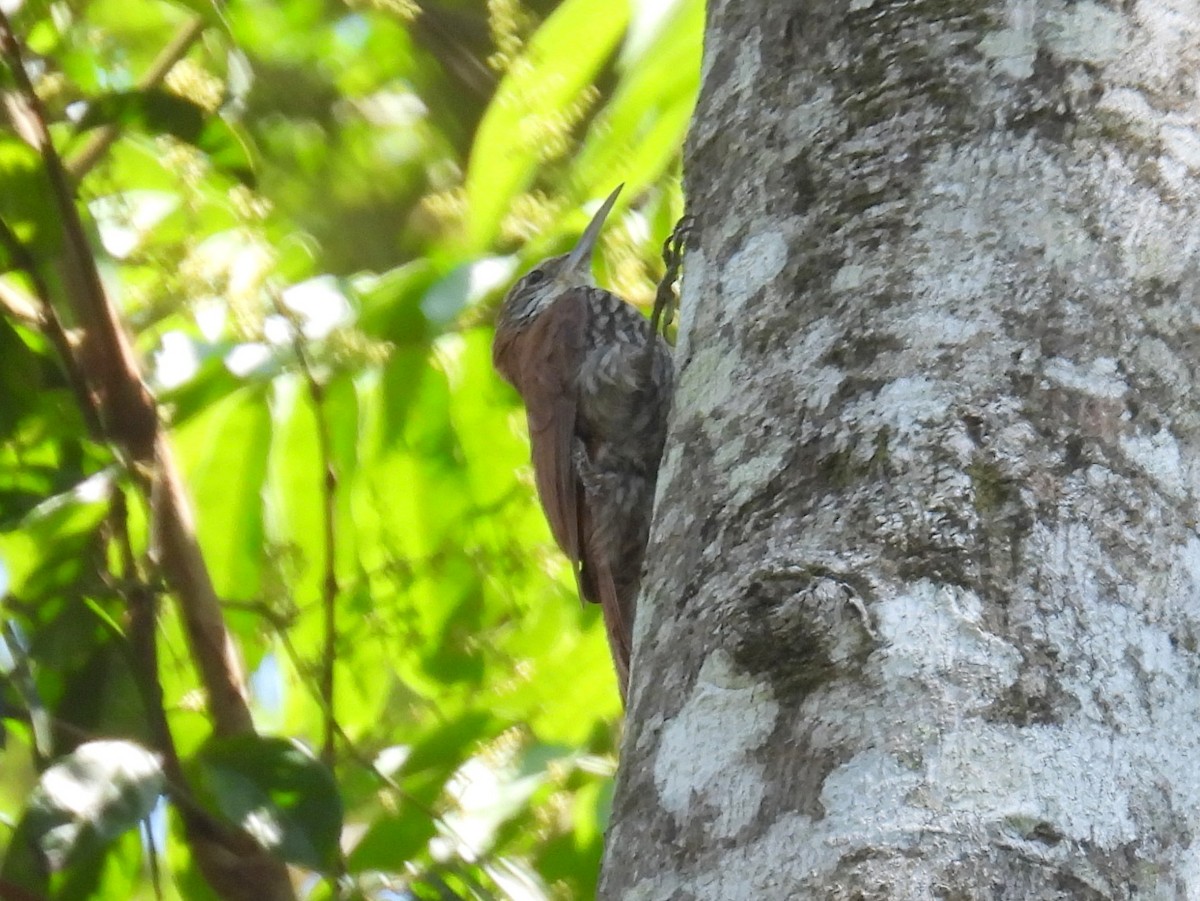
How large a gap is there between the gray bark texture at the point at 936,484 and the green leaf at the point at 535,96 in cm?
54

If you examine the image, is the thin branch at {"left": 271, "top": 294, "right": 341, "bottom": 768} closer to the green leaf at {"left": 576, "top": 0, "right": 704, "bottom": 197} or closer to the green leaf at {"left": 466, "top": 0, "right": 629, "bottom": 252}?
the green leaf at {"left": 466, "top": 0, "right": 629, "bottom": 252}

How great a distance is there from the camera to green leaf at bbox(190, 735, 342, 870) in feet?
6.11

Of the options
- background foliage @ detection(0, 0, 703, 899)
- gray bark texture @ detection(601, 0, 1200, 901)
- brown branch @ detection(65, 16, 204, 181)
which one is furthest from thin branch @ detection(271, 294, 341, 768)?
gray bark texture @ detection(601, 0, 1200, 901)

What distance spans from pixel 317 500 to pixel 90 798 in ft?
2.06

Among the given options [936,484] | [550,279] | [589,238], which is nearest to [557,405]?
[550,279]

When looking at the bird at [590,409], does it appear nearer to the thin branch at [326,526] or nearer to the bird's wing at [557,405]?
the bird's wing at [557,405]

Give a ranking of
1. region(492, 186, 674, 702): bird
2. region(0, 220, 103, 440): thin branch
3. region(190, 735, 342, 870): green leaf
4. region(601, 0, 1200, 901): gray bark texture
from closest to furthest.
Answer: region(601, 0, 1200, 901): gray bark texture
region(190, 735, 342, 870): green leaf
region(0, 220, 103, 440): thin branch
region(492, 186, 674, 702): bird

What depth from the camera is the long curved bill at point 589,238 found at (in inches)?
83.7

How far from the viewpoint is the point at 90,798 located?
1.78 meters

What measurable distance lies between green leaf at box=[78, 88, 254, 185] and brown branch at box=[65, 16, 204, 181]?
102 mm

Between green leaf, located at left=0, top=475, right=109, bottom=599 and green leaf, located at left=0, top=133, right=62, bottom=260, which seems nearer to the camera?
green leaf, located at left=0, top=475, right=109, bottom=599

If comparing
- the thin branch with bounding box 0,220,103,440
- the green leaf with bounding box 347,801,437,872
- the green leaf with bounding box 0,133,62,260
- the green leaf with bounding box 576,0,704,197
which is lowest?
the green leaf with bounding box 347,801,437,872

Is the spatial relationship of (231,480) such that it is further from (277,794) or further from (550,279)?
(550,279)

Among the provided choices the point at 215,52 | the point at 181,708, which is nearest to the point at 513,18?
the point at 215,52
